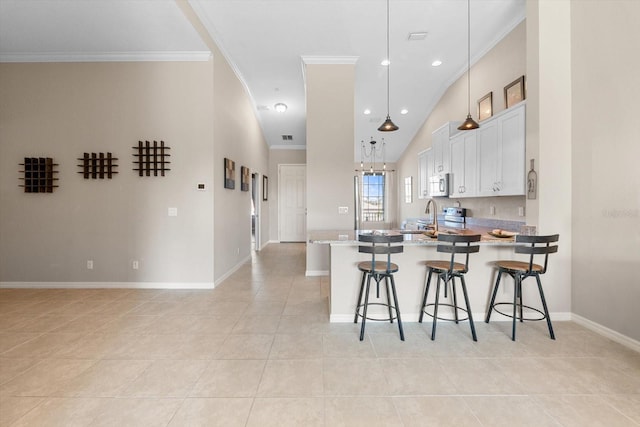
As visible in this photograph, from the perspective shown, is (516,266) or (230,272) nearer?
(516,266)

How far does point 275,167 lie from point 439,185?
5040 mm

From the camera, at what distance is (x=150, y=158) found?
392 cm

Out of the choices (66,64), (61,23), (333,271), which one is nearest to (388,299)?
(333,271)

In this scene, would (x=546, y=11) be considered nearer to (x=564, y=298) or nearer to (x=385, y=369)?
(x=564, y=298)

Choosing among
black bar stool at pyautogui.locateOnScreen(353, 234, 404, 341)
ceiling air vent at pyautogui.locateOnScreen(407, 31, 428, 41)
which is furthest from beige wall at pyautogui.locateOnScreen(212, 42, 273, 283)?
ceiling air vent at pyautogui.locateOnScreen(407, 31, 428, 41)

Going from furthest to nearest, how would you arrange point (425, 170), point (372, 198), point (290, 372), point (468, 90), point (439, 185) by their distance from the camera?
point (372, 198) < point (425, 170) < point (439, 185) < point (468, 90) < point (290, 372)

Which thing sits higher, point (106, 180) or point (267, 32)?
point (267, 32)

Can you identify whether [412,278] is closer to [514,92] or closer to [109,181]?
[514,92]

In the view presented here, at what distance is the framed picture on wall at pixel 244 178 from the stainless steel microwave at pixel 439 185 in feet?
12.4

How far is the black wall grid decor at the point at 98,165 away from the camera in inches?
154

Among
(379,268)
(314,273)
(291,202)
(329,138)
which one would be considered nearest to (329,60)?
(329,138)

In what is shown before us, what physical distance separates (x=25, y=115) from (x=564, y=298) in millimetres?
7117

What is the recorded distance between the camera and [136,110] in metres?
3.90

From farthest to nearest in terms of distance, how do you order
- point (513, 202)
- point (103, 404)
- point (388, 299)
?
1. point (513, 202)
2. point (388, 299)
3. point (103, 404)
